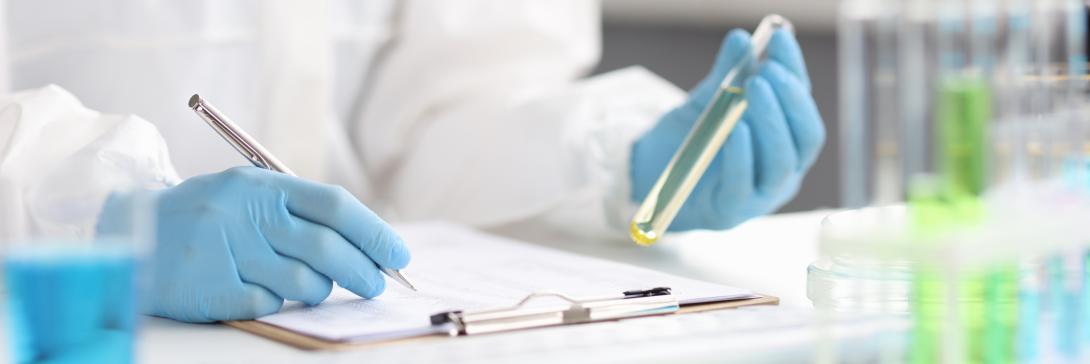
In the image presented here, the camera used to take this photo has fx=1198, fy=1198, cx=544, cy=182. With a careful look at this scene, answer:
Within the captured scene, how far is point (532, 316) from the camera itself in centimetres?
52

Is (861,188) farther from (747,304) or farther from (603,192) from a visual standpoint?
(603,192)

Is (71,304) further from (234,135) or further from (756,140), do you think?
(756,140)

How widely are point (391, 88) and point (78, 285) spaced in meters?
0.77

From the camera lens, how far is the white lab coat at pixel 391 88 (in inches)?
36.9

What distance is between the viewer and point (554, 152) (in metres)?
0.97

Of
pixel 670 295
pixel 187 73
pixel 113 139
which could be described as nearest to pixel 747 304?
pixel 670 295

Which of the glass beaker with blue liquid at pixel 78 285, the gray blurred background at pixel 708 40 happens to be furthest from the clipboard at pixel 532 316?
Answer: the gray blurred background at pixel 708 40

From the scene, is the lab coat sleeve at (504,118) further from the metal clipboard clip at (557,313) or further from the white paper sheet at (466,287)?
the metal clipboard clip at (557,313)

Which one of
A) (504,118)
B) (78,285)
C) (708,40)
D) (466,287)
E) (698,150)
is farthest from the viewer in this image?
(708,40)

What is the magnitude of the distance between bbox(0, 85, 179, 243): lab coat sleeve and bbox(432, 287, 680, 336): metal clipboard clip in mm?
140

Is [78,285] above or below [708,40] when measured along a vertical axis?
below

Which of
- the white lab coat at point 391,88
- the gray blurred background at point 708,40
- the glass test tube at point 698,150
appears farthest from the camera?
the gray blurred background at point 708,40

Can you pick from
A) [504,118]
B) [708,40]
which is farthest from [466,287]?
→ [708,40]

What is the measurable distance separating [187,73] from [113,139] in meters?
0.44
